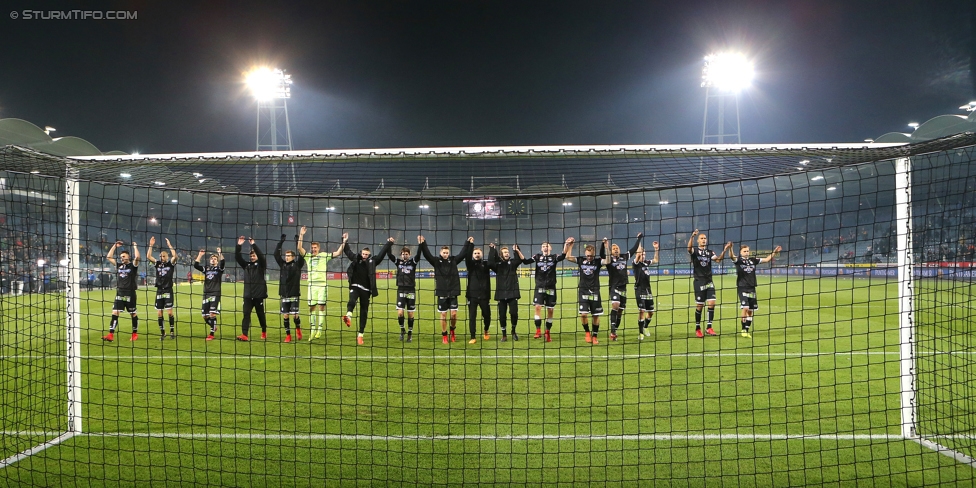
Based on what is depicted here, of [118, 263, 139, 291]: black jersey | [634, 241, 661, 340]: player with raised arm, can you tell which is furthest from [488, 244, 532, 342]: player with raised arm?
[118, 263, 139, 291]: black jersey

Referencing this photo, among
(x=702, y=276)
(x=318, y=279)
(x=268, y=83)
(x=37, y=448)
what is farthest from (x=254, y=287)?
(x=268, y=83)

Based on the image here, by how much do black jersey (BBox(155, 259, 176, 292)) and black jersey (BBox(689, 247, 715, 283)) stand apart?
10.1 m

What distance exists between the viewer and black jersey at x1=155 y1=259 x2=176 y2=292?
36.1 feet

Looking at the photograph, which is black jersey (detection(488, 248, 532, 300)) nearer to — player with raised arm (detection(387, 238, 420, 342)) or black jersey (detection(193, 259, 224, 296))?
player with raised arm (detection(387, 238, 420, 342))

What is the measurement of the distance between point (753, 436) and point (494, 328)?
7675 millimetres

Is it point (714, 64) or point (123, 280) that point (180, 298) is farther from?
point (714, 64)

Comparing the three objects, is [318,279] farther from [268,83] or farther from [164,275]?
[268,83]

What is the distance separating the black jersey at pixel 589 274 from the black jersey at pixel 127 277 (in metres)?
8.46

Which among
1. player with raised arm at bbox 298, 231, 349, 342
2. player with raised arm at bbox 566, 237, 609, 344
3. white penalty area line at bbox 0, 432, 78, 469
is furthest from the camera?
player with raised arm at bbox 298, 231, 349, 342

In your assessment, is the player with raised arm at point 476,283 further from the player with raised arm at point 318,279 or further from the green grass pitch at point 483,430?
the player with raised arm at point 318,279

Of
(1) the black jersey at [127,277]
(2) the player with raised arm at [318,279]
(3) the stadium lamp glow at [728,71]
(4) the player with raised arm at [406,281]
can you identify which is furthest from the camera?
(3) the stadium lamp glow at [728,71]

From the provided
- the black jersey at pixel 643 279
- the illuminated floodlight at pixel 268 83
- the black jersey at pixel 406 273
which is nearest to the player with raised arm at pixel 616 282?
the black jersey at pixel 643 279

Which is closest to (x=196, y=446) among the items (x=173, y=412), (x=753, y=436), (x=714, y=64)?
(x=173, y=412)

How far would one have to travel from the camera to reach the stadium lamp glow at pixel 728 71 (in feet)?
112
